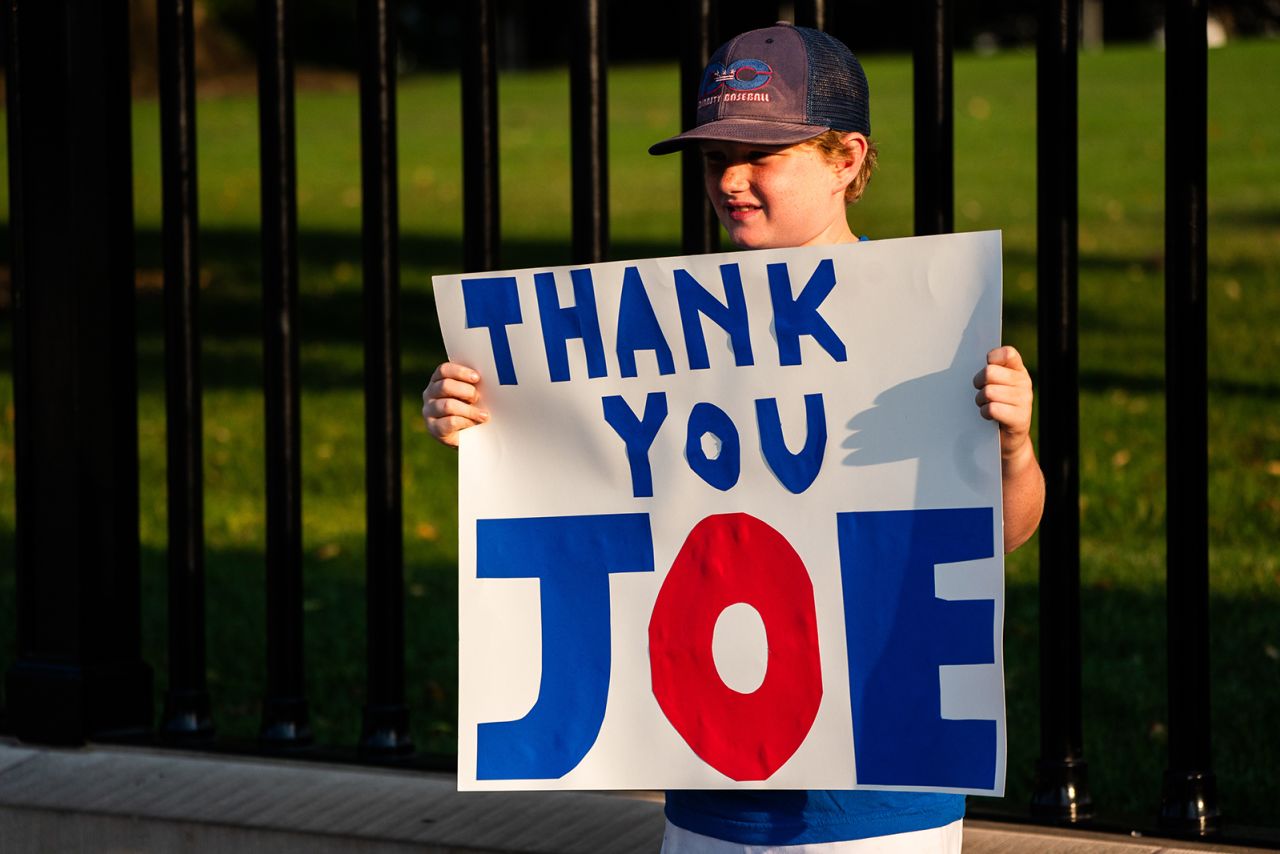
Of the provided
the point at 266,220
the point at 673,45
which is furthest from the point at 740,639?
the point at 673,45

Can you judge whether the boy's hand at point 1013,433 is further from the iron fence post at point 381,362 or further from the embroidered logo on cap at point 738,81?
the iron fence post at point 381,362

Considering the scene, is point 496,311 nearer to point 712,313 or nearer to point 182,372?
point 712,313

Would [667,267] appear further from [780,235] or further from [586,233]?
[586,233]

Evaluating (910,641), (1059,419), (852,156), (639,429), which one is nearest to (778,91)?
(852,156)

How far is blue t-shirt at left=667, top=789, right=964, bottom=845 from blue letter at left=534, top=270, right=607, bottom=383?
67cm

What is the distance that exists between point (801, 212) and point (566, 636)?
73cm

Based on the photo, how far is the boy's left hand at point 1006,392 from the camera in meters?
2.38

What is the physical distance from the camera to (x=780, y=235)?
2545mm

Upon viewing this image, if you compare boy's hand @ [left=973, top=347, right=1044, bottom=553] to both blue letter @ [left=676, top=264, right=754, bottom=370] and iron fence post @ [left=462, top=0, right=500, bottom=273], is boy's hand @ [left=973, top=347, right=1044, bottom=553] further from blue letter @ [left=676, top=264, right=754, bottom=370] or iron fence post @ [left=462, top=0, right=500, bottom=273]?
iron fence post @ [left=462, top=0, right=500, bottom=273]

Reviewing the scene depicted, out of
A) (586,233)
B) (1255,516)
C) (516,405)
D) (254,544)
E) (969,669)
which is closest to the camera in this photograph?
(969,669)

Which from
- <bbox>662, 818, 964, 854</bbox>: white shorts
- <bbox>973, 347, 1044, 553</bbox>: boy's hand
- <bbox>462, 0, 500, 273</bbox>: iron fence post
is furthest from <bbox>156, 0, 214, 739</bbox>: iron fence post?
<bbox>973, 347, 1044, 553</bbox>: boy's hand

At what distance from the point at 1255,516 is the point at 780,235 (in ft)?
15.8

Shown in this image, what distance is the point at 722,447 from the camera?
8.68 feet

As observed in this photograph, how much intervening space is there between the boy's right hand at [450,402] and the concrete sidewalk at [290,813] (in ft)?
3.00
